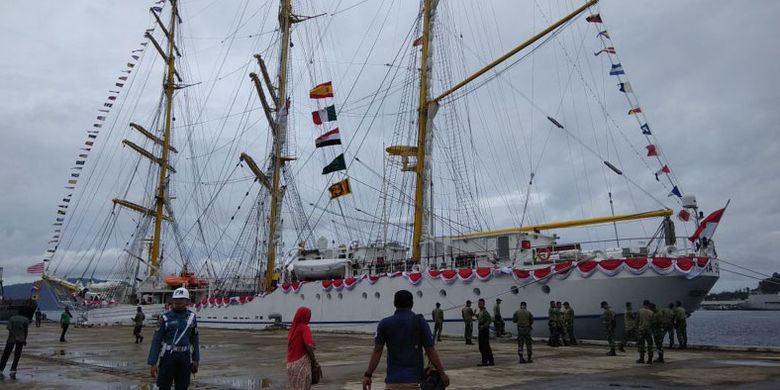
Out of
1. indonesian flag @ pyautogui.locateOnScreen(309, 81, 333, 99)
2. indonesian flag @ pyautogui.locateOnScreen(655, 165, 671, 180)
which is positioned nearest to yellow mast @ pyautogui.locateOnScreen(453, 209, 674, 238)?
indonesian flag @ pyautogui.locateOnScreen(655, 165, 671, 180)

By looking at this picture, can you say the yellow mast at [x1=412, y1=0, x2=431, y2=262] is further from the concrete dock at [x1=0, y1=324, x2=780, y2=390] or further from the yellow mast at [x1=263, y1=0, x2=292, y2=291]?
the concrete dock at [x1=0, y1=324, x2=780, y2=390]

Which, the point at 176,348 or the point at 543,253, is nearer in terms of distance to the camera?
the point at 176,348

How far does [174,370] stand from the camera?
6.94 meters

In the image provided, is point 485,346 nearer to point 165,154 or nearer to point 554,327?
point 554,327

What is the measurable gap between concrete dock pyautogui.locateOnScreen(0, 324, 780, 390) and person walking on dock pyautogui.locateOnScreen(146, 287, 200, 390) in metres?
3.54

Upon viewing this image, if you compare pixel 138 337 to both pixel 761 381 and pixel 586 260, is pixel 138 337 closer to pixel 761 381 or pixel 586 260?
pixel 586 260

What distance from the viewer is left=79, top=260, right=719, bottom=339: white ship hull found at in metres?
19.6

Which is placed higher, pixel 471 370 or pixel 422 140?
pixel 422 140

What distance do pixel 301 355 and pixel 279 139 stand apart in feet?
114

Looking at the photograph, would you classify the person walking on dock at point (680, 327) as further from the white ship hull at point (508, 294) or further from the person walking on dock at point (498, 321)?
the person walking on dock at point (498, 321)

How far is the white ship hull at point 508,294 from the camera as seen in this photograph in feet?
64.3

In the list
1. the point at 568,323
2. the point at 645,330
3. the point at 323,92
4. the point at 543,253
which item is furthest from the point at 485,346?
the point at 323,92

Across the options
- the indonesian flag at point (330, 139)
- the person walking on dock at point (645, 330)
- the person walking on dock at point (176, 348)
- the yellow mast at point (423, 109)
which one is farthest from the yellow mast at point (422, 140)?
the person walking on dock at point (176, 348)

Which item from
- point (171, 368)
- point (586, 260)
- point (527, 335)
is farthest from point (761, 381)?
point (586, 260)
